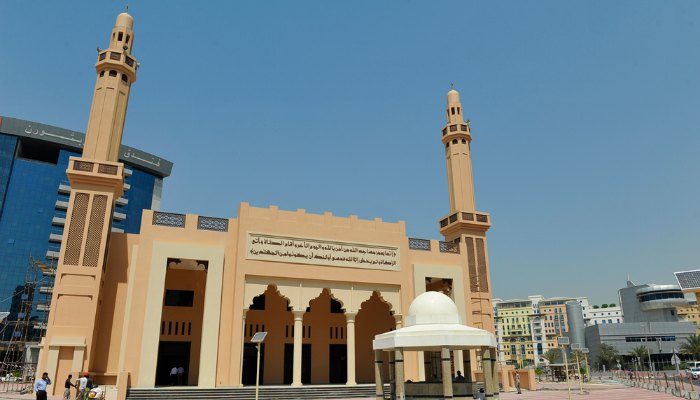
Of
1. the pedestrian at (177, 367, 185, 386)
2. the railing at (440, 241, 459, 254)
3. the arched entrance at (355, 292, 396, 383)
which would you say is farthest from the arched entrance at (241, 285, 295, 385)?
the railing at (440, 241, 459, 254)

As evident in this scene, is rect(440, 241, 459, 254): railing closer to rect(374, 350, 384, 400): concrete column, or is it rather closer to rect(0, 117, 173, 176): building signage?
rect(374, 350, 384, 400): concrete column

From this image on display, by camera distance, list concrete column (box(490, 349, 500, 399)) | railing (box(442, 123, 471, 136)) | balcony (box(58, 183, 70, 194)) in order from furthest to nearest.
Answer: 1. balcony (box(58, 183, 70, 194))
2. railing (box(442, 123, 471, 136))
3. concrete column (box(490, 349, 500, 399))

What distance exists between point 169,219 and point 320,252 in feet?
25.5

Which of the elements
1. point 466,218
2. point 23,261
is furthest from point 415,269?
point 23,261

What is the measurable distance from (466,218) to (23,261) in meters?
69.2

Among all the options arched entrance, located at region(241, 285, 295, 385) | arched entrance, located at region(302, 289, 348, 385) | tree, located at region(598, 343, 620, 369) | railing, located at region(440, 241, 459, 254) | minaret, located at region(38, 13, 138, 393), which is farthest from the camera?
tree, located at region(598, 343, 620, 369)

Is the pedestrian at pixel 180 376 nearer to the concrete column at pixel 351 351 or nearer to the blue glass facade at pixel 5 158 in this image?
the concrete column at pixel 351 351

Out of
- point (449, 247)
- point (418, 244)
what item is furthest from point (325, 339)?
point (449, 247)

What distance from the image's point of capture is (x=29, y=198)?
76312mm

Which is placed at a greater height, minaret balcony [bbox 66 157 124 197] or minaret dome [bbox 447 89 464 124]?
minaret dome [bbox 447 89 464 124]

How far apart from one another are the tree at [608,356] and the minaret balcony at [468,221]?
6570cm

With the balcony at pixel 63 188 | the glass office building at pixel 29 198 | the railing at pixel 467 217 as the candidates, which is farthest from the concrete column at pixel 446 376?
the balcony at pixel 63 188

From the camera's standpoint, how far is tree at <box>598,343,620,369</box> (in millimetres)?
84000

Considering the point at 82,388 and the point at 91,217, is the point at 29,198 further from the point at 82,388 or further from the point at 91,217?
the point at 82,388
